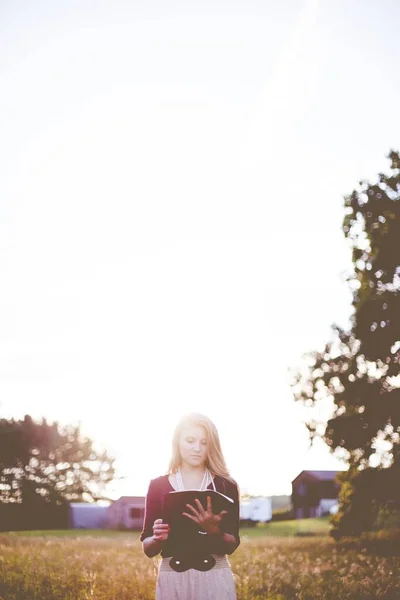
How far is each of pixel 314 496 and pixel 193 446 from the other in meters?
40.5

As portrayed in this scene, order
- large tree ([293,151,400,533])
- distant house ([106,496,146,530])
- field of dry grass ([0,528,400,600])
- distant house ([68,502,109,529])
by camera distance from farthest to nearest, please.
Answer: distant house ([106,496,146,530]) < distant house ([68,502,109,529]) < large tree ([293,151,400,533]) < field of dry grass ([0,528,400,600])

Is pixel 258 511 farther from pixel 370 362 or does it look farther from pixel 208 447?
pixel 208 447

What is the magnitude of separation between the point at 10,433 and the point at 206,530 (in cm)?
5100

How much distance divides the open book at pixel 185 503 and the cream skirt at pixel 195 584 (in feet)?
1.03

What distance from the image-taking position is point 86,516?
5231 centimetres

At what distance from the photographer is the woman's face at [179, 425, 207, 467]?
13.2 ft

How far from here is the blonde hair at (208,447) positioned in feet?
13.3

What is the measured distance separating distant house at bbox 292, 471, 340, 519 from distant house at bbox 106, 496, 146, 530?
663 inches

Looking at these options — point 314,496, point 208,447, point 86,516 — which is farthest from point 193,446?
point 86,516

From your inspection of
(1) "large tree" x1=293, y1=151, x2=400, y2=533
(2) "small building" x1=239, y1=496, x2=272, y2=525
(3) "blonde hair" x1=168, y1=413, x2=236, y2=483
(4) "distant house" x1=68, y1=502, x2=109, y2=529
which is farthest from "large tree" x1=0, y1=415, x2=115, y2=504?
(3) "blonde hair" x1=168, y1=413, x2=236, y2=483

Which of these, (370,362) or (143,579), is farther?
(370,362)

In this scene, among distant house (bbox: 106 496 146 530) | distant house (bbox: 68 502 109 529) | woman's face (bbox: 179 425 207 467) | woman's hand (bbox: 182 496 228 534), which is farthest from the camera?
distant house (bbox: 106 496 146 530)

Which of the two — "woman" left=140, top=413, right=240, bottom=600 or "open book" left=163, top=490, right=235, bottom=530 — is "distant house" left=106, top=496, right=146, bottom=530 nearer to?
"woman" left=140, top=413, right=240, bottom=600

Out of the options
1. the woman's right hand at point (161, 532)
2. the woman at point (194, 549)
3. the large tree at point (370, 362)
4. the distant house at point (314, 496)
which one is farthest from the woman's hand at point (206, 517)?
the distant house at point (314, 496)
